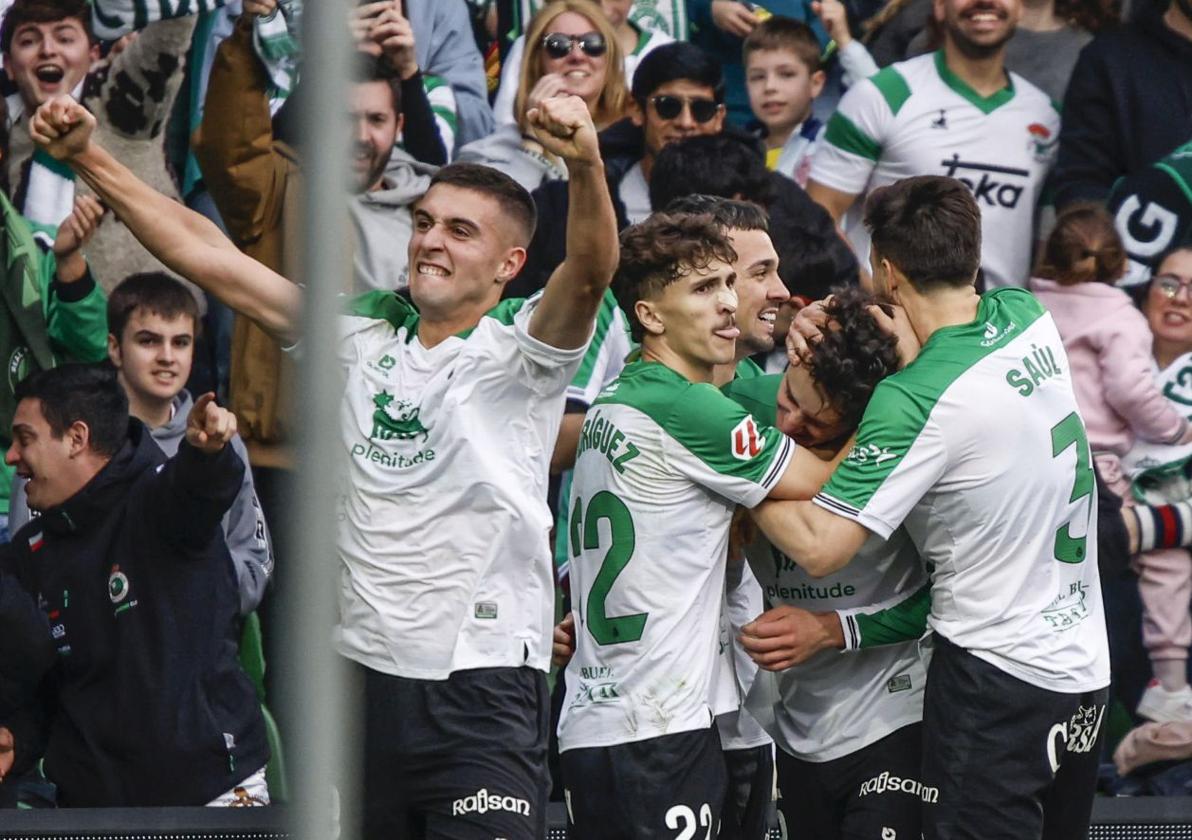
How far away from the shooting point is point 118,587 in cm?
538

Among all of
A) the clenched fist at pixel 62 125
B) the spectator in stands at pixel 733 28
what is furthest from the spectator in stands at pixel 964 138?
the clenched fist at pixel 62 125

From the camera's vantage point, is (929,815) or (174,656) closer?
(929,815)

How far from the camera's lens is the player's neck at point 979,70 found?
21.4 ft

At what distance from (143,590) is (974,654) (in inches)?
93.8

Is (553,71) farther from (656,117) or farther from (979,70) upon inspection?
(979,70)

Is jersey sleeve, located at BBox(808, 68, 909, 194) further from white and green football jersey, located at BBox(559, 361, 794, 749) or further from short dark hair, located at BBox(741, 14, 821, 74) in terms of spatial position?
white and green football jersey, located at BBox(559, 361, 794, 749)

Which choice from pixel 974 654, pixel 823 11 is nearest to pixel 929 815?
pixel 974 654

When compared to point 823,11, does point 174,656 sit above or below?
below

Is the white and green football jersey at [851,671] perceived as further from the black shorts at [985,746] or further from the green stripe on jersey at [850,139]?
the green stripe on jersey at [850,139]

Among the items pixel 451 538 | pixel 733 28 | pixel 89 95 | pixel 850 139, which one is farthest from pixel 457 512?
pixel 733 28

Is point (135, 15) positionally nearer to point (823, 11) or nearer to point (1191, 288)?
point (823, 11)

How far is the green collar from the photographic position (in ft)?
21.3

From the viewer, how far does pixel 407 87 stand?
5.93 m

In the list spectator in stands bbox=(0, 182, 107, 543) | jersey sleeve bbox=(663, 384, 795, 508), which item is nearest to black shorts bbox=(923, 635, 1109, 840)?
jersey sleeve bbox=(663, 384, 795, 508)
